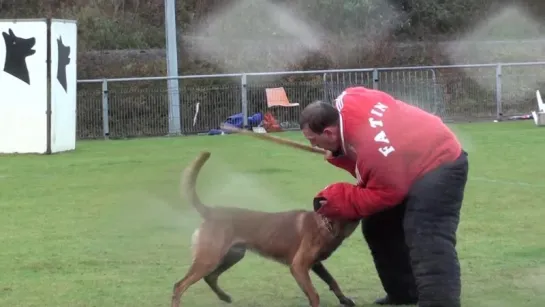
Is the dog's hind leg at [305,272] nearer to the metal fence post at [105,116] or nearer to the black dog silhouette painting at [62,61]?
the black dog silhouette painting at [62,61]

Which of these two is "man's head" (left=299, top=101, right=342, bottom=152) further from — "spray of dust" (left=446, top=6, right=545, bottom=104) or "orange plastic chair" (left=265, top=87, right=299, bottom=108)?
"spray of dust" (left=446, top=6, right=545, bottom=104)

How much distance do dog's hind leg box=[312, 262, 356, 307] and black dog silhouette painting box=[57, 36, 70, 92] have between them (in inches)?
506

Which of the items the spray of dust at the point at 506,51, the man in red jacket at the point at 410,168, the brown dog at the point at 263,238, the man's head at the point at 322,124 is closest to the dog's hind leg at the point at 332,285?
the brown dog at the point at 263,238

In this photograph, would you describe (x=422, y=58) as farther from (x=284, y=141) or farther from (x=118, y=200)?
(x=284, y=141)

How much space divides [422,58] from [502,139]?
14.4 meters

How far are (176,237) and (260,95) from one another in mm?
15924

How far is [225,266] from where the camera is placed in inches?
256

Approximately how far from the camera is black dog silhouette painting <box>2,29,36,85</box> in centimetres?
1797

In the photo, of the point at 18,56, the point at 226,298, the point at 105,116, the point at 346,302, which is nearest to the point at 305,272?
the point at 346,302

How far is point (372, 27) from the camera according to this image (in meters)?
34.2

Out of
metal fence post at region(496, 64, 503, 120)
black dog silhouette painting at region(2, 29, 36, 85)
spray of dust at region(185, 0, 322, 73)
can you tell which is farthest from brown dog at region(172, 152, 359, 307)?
spray of dust at region(185, 0, 322, 73)

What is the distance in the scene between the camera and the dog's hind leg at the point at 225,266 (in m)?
6.27

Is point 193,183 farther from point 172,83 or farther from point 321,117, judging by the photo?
point 172,83

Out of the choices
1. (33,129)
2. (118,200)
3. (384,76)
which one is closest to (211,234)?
(118,200)
